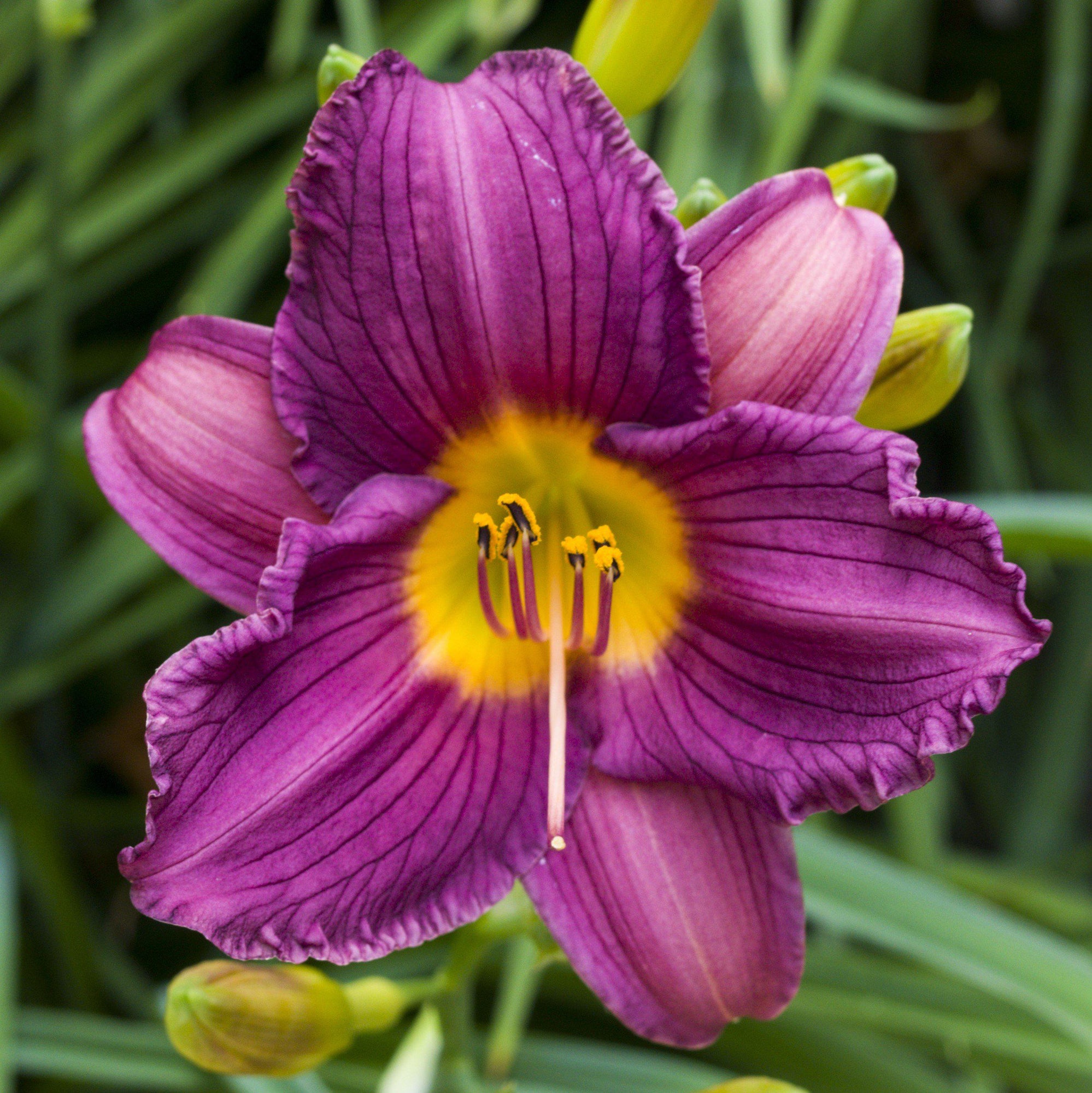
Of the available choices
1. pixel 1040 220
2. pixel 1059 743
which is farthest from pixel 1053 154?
pixel 1059 743

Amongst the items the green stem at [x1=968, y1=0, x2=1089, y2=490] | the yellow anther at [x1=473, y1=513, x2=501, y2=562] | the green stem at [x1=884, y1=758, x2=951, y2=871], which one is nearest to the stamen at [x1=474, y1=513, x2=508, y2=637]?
the yellow anther at [x1=473, y1=513, x2=501, y2=562]

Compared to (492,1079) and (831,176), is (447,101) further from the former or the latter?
(492,1079)

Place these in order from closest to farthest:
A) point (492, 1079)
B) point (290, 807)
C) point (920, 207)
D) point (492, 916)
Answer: point (290, 807) < point (492, 916) < point (492, 1079) < point (920, 207)

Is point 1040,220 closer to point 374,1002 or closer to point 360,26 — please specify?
point 360,26

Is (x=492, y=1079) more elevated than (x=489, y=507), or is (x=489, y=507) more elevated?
(x=489, y=507)

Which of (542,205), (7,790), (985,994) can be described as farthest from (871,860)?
(7,790)

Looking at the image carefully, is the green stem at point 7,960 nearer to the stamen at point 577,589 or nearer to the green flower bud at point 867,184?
the stamen at point 577,589
